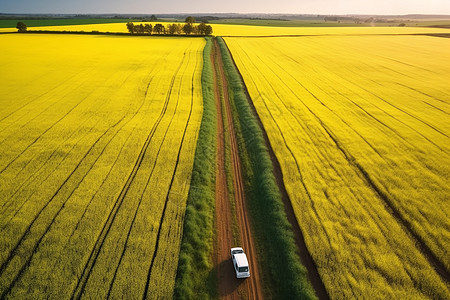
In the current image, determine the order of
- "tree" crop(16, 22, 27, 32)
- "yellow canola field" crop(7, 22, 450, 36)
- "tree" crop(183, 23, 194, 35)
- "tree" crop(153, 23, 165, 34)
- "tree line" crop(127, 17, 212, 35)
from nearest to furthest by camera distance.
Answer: "tree" crop(183, 23, 194, 35), "tree" crop(16, 22, 27, 32), "tree line" crop(127, 17, 212, 35), "tree" crop(153, 23, 165, 34), "yellow canola field" crop(7, 22, 450, 36)

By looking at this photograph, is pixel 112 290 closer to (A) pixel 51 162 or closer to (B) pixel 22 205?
(B) pixel 22 205

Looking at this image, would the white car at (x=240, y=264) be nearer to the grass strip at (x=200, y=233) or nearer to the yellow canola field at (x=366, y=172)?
the grass strip at (x=200, y=233)

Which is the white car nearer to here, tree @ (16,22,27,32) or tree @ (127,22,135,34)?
tree @ (127,22,135,34)

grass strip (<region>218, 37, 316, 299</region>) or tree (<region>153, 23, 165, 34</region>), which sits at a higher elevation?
tree (<region>153, 23, 165, 34</region>)

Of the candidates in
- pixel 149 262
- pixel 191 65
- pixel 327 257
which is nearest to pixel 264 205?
pixel 327 257

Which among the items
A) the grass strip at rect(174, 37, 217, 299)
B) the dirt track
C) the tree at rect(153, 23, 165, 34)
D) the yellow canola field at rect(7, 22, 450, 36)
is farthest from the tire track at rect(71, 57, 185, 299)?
the yellow canola field at rect(7, 22, 450, 36)

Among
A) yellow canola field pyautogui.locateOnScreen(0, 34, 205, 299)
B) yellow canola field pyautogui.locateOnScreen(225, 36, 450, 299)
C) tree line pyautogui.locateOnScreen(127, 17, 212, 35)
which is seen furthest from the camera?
tree line pyautogui.locateOnScreen(127, 17, 212, 35)

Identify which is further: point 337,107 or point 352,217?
point 337,107
